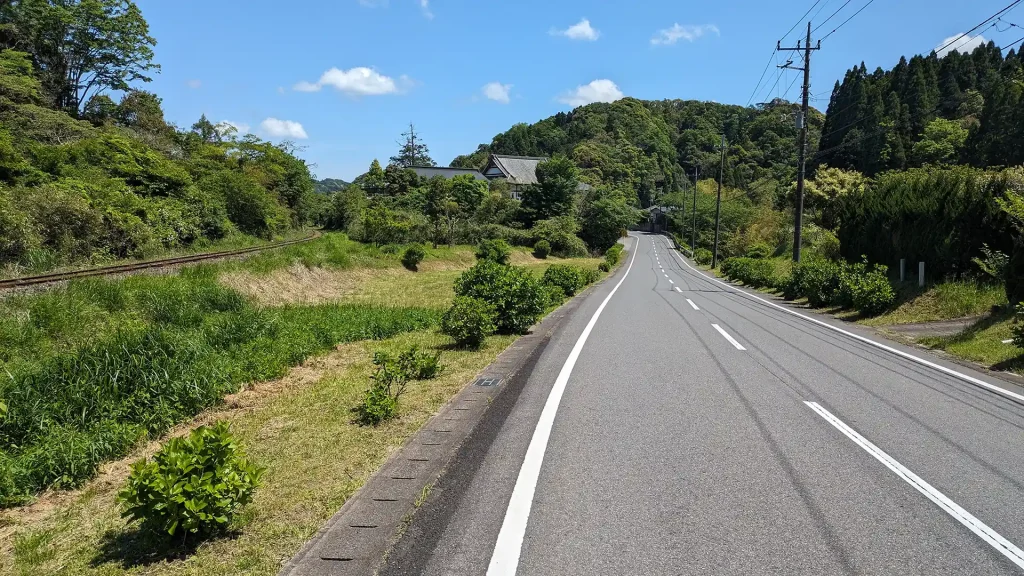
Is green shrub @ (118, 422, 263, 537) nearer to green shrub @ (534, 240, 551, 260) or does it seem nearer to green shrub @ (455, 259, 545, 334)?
green shrub @ (455, 259, 545, 334)

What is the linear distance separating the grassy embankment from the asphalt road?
0.93 metres

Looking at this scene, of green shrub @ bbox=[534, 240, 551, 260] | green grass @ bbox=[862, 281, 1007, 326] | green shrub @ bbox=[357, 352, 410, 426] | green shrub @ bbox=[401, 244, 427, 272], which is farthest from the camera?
green shrub @ bbox=[534, 240, 551, 260]

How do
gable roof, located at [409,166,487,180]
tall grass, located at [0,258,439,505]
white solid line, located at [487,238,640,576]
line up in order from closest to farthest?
white solid line, located at [487,238,640,576], tall grass, located at [0,258,439,505], gable roof, located at [409,166,487,180]

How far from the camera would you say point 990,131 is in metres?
35.1

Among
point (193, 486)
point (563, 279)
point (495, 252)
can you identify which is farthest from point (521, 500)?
point (495, 252)

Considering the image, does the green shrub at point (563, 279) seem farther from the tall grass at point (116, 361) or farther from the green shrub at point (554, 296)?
the tall grass at point (116, 361)

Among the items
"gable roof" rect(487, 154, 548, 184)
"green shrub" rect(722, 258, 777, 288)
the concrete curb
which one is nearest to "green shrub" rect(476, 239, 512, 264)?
"green shrub" rect(722, 258, 777, 288)

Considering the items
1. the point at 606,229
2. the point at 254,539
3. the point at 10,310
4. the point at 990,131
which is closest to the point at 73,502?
the point at 254,539

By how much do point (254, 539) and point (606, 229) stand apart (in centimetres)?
6159

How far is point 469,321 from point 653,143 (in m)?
107

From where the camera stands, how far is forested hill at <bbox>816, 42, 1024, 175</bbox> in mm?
34556

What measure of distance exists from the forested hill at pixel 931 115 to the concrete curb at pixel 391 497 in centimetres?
4021

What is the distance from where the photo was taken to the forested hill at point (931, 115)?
1360 inches

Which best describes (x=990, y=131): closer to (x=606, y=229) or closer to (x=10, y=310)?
(x=606, y=229)
